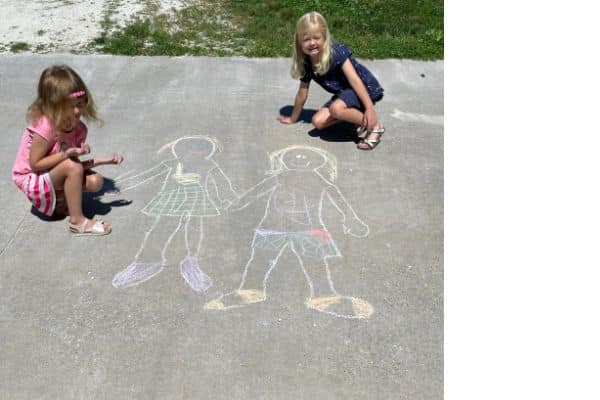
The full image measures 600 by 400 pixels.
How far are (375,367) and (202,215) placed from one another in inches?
66.5

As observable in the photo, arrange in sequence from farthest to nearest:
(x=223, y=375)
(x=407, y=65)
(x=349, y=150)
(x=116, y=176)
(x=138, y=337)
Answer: (x=407, y=65), (x=349, y=150), (x=116, y=176), (x=138, y=337), (x=223, y=375)

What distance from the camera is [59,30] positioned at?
729cm

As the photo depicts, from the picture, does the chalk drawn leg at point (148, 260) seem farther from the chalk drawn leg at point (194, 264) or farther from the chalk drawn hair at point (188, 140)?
the chalk drawn hair at point (188, 140)

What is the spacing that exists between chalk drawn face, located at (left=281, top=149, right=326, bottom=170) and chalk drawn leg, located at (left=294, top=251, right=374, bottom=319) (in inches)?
48.7

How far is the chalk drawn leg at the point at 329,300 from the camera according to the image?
3094 millimetres

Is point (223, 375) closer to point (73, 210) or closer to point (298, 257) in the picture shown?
point (298, 257)

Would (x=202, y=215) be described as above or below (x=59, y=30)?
below

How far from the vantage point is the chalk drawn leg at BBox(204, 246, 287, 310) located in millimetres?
3137

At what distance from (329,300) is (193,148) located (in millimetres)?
2115

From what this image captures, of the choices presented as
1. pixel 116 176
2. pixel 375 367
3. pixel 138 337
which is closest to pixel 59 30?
pixel 116 176

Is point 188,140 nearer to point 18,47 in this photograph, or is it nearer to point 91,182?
point 91,182

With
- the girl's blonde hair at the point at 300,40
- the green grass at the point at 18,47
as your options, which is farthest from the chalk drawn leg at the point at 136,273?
the green grass at the point at 18,47

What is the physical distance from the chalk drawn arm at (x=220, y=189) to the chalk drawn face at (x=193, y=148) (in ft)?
0.94

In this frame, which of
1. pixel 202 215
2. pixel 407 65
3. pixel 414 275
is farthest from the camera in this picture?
pixel 407 65
